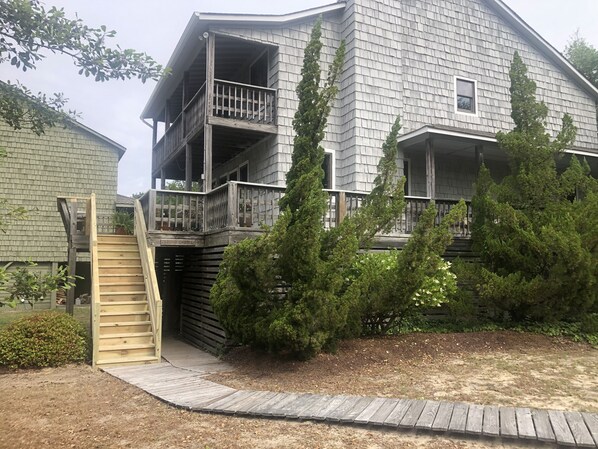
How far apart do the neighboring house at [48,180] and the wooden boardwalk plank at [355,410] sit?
15747 millimetres

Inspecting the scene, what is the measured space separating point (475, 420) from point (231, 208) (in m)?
5.85

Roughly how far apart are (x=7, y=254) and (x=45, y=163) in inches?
144

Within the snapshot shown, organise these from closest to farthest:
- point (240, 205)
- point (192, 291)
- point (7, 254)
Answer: point (240, 205)
point (192, 291)
point (7, 254)

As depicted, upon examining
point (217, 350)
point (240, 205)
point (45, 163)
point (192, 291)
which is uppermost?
point (45, 163)

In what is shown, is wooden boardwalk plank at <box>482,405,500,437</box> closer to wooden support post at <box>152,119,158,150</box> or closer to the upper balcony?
the upper balcony

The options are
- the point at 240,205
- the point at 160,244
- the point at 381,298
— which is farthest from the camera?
the point at 160,244

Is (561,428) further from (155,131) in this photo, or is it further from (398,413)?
(155,131)

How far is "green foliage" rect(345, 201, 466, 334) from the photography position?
8.02 metres

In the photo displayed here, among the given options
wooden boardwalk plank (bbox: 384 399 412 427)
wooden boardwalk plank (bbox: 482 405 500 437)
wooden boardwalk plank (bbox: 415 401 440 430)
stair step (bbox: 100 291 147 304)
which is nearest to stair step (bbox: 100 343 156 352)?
stair step (bbox: 100 291 147 304)

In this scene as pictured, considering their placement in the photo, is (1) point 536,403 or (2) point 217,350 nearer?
(1) point 536,403

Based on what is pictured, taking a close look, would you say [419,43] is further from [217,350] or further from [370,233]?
[217,350]

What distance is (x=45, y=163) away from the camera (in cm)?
1856

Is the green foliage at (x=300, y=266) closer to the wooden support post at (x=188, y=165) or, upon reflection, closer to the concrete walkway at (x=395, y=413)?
the concrete walkway at (x=395, y=413)

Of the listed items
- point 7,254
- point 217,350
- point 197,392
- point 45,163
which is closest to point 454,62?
point 217,350
